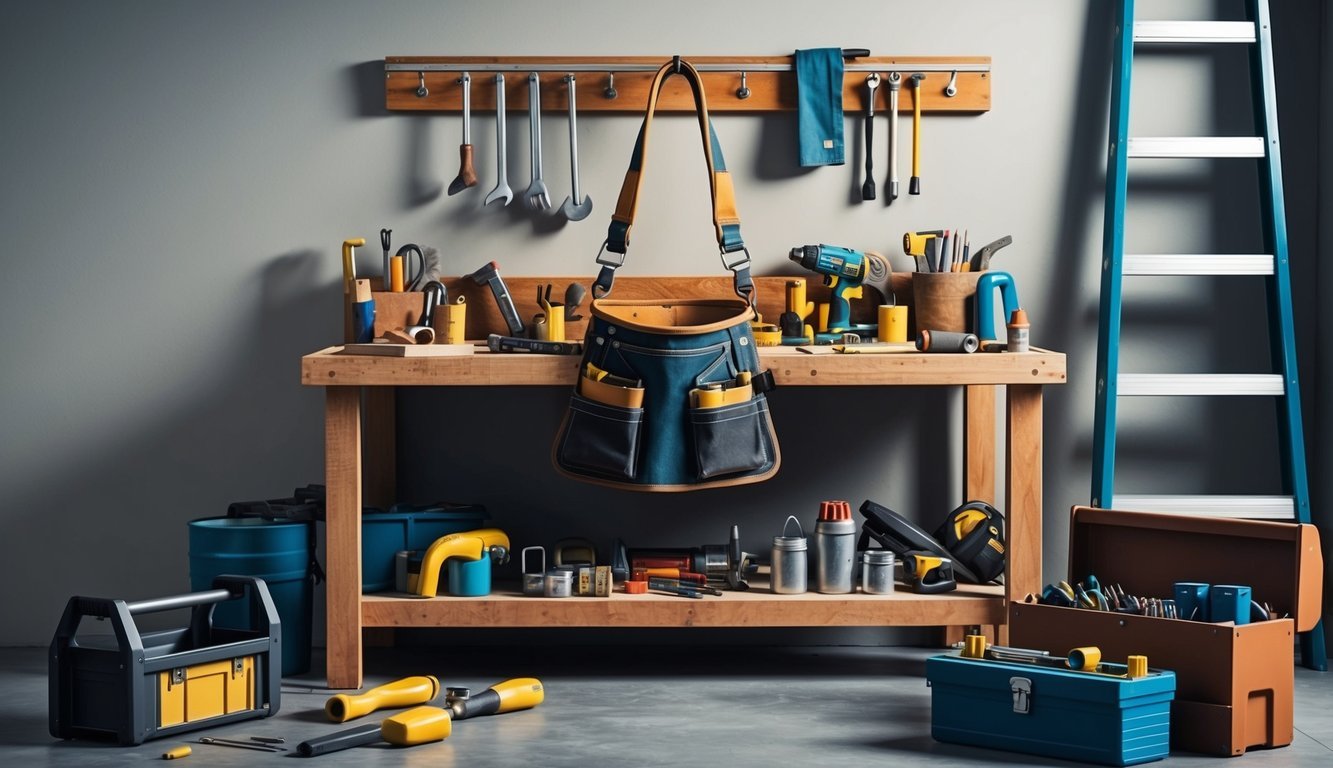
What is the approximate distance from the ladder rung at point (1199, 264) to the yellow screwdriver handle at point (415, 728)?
7.84ft

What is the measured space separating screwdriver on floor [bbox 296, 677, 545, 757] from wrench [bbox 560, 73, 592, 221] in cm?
150

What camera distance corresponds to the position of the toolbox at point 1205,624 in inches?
118

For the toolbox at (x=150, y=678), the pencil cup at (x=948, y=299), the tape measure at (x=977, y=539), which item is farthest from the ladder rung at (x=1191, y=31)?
the toolbox at (x=150, y=678)

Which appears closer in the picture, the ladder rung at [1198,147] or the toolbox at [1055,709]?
the toolbox at [1055,709]

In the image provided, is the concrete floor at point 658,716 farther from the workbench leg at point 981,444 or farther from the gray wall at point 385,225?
the workbench leg at point 981,444

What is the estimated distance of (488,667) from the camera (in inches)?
156

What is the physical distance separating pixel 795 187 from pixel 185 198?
6.17 feet

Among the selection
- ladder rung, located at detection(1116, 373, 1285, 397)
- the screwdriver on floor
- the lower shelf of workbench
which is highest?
ladder rung, located at detection(1116, 373, 1285, 397)

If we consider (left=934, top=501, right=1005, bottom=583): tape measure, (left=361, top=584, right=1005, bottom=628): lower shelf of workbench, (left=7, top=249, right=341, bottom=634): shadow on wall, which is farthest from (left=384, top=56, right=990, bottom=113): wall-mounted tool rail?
(left=361, top=584, right=1005, bottom=628): lower shelf of workbench

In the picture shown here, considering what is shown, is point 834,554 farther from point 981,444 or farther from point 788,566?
point 981,444

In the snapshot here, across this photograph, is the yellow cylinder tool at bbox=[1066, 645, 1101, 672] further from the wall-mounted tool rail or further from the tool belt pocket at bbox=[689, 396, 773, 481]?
the wall-mounted tool rail

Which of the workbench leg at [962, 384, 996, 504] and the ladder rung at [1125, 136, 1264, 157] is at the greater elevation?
the ladder rung at [1125, 136, 1264, 157]

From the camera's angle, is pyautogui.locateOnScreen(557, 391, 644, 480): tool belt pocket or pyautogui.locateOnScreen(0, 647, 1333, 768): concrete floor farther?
pyautogui.locateOnScreen(557, 391, 644, 480): tool belt pocket

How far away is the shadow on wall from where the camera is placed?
4.27 metres
